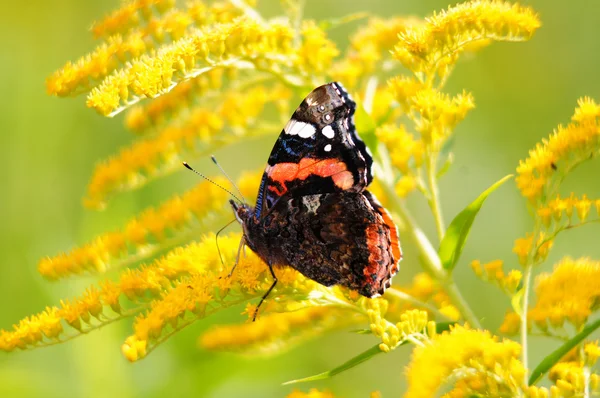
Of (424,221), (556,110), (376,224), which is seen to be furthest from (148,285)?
(556,110)

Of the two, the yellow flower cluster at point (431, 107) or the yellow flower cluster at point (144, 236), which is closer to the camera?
the yellow flower cluster at point (431, 107)

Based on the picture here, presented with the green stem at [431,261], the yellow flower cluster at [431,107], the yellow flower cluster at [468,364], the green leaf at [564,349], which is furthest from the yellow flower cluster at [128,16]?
the green leaf at [564,349]

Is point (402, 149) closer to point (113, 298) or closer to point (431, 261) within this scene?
point (431, 261)

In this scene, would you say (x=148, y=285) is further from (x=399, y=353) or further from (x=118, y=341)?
(x=399, y=353)

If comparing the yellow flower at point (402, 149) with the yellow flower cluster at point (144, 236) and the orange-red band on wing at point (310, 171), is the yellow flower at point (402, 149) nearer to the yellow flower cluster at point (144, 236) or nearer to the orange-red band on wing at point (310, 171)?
the orange-red band on wing at point (310, 171)

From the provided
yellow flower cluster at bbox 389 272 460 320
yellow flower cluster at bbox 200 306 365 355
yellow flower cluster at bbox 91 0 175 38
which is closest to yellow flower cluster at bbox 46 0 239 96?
yellow flower cluster at bbox 91 0 175 38

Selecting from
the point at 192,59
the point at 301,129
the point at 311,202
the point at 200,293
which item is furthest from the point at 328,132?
the point at 200,293
